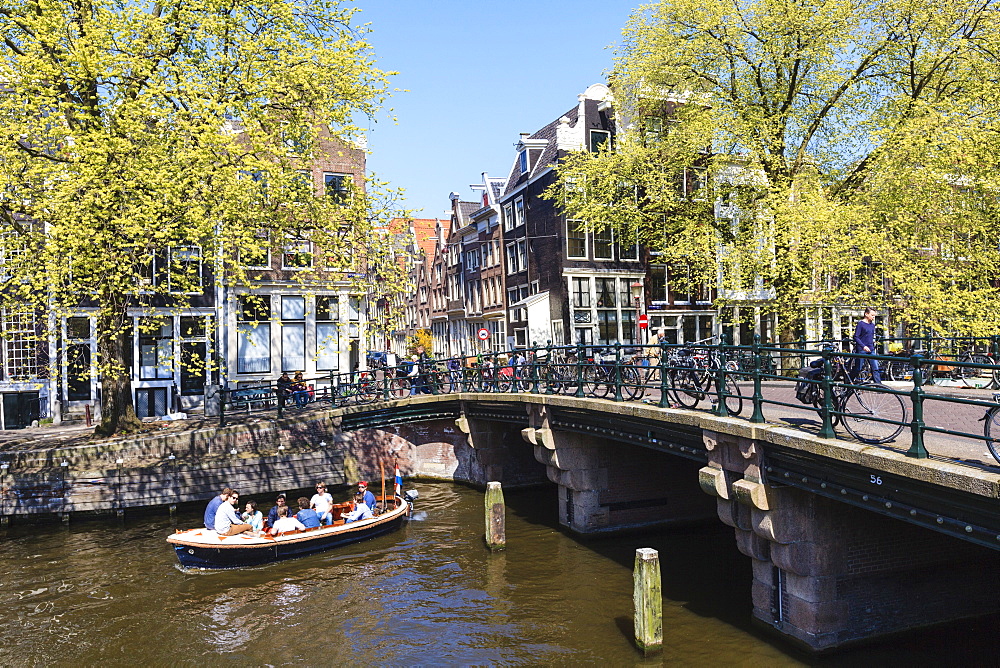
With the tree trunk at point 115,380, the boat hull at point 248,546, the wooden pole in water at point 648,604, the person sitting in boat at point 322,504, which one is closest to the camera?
the wooden pole in water at point 648,604

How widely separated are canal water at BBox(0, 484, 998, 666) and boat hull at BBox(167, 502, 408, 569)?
24 centimetres

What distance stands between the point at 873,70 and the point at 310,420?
22.0 meters

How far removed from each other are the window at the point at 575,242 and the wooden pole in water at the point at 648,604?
1012 inches

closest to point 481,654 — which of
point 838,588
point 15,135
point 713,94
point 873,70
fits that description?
point 838,588

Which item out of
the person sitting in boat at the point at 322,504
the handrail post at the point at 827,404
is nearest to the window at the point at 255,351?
the person sitting in boat at the point at 322,504

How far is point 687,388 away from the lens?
1327cm

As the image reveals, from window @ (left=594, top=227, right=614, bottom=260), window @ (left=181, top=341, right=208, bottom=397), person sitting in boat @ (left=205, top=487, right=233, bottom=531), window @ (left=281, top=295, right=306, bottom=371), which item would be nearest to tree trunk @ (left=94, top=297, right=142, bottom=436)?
person sitting in boat @ (left=205, top=487, right=233, bottom=531)

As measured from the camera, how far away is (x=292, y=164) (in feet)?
69.8

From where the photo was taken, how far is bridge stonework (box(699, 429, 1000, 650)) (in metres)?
10.6

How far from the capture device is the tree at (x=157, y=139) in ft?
52.4

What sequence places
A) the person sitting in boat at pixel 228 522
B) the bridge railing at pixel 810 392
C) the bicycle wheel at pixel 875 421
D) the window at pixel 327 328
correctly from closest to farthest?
the bridge railing at pixel 810 392
the bicycle wheel at pixel 875 421
the person sitting in boat at pixel 228 522
the window at pixel 327 328

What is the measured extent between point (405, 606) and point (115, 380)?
1234 cm

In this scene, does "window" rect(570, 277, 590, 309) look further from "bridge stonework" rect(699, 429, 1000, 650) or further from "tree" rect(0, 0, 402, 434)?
"bridge stonework" rect(699, 429, 1000, 650)

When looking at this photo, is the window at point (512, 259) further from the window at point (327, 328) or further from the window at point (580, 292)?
the window at point (327, 328)
